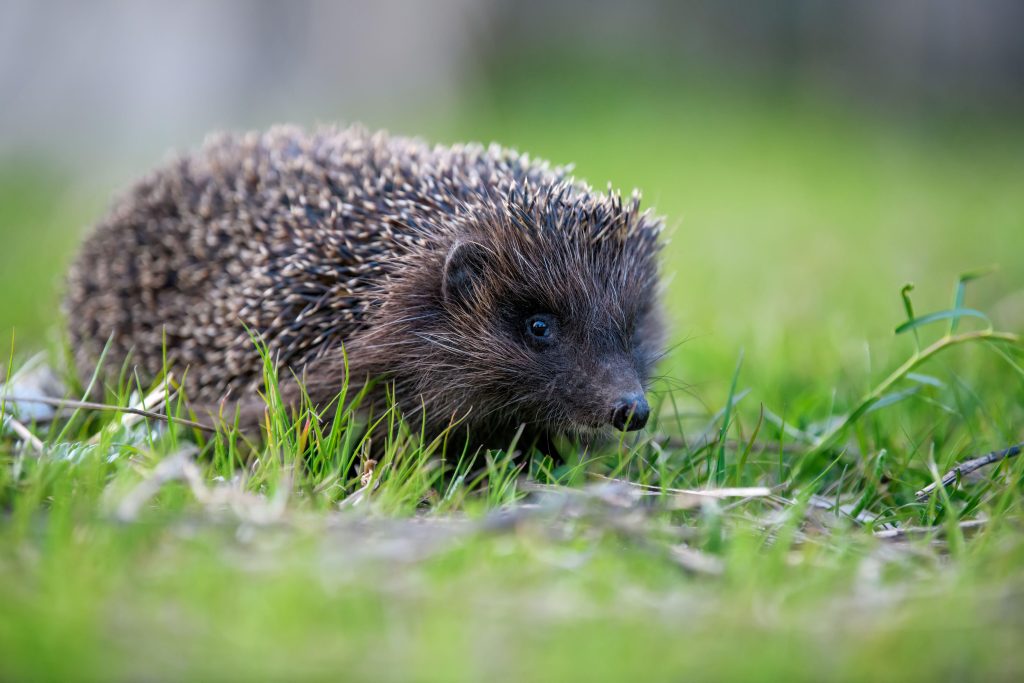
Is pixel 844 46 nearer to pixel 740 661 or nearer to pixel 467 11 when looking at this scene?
pixel 467 11

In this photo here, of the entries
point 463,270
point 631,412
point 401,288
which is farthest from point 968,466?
point 401,288

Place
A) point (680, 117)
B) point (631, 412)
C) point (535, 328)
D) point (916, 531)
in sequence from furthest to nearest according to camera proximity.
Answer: point (680, 117) < point (535, 328) < point (631, 412) < point (916, 531)

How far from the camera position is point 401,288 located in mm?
4477

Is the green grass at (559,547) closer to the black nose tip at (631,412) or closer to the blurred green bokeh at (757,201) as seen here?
the black nose tip at (631,412)

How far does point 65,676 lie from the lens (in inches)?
96.6

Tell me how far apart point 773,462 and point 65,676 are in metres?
2.83

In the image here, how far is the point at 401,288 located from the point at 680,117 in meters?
13.4

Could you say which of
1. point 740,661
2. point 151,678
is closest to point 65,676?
point 151,678

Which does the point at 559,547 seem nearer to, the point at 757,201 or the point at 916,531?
the point at 916,531

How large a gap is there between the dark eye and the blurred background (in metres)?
0.90

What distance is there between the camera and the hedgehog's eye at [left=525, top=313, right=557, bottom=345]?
14.4ft

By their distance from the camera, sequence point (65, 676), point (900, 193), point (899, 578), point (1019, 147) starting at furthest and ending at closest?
point (1019, 147)
point (900, 193)
point (899, 578)
point (65, 676)

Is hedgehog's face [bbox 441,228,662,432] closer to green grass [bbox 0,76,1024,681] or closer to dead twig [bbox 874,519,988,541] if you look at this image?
green grass [bbox 0,76,1024,681]

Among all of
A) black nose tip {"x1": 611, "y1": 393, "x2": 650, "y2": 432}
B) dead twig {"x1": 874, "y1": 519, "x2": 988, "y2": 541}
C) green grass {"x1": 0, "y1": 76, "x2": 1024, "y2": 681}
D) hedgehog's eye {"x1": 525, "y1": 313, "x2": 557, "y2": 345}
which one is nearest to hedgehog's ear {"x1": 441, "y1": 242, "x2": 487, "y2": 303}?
hedgehog's eye {"x1": 525, "y1": 313, "x2": 557, "y2": 345}
